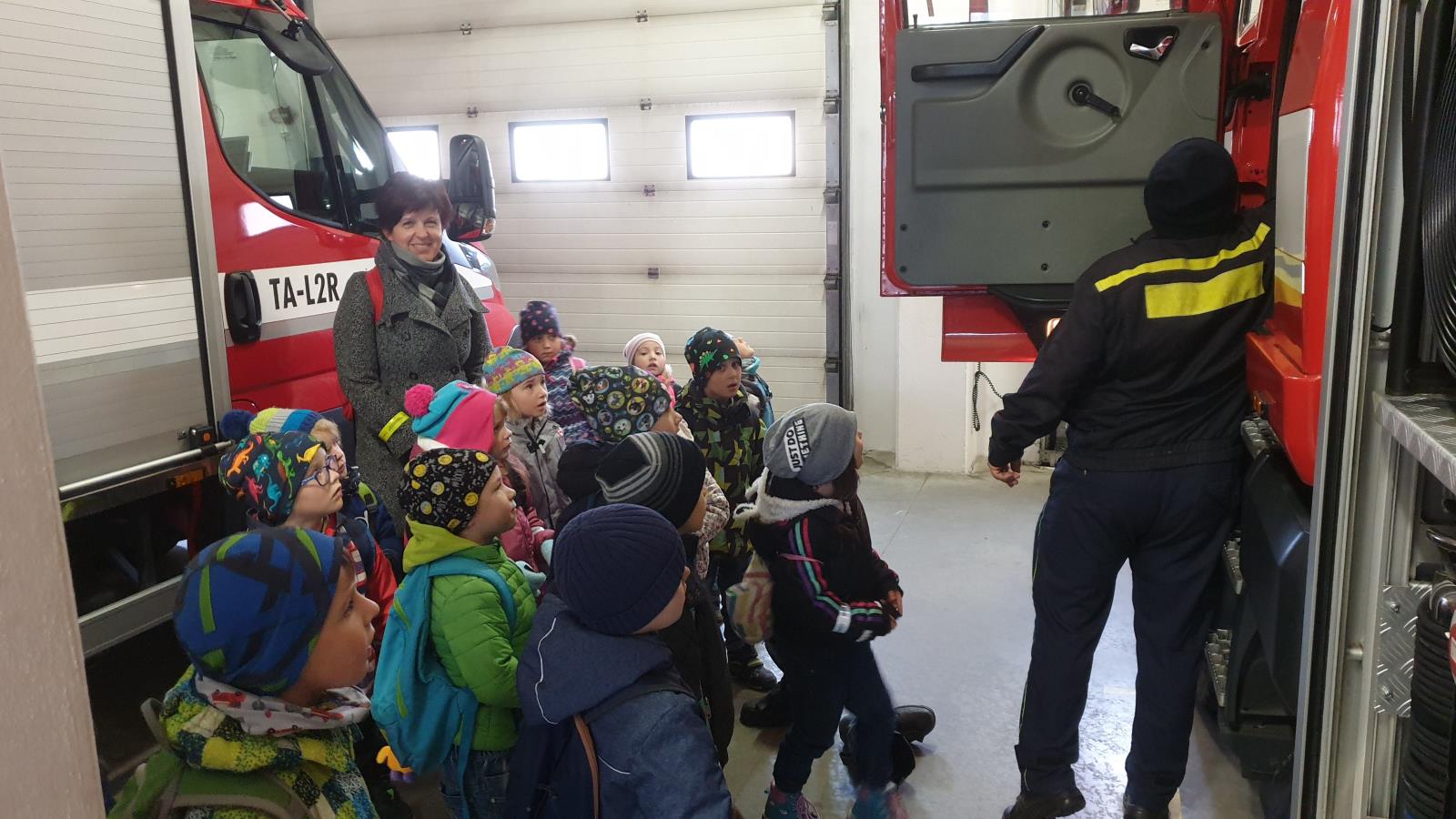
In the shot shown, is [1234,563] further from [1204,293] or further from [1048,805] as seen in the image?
[1048,805]

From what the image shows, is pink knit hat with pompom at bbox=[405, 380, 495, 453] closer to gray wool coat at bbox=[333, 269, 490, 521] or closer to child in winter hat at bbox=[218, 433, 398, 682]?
gray wool coat at bbox=[333, 269, 490, 521]

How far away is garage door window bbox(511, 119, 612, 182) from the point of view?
766cm

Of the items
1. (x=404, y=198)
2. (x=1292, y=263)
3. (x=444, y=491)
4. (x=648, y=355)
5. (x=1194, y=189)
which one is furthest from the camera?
(x=648, y=355)

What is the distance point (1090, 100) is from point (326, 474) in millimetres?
2336

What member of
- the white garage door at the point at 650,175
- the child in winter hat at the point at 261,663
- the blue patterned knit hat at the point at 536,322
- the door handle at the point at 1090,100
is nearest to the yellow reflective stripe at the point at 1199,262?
the door handle at the point at 1090,100

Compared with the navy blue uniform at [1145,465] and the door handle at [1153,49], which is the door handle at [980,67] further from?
the navy blue uniform at [1145,465]

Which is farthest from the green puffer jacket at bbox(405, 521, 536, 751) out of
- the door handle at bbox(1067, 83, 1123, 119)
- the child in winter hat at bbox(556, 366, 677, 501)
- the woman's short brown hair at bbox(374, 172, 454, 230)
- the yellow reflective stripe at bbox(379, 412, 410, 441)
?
the door handle at bbox(1067, 83, 1123, 119)

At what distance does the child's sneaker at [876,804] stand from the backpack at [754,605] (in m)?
0.55

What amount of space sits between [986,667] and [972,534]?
1713 millimetres

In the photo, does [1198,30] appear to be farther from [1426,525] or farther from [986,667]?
[986,667]

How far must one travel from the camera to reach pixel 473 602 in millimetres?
2268

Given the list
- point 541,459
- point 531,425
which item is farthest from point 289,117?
point 541,459

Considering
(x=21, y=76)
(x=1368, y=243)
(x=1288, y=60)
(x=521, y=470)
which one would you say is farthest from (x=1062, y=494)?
(x=21, y=76)

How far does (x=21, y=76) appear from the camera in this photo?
271cm
